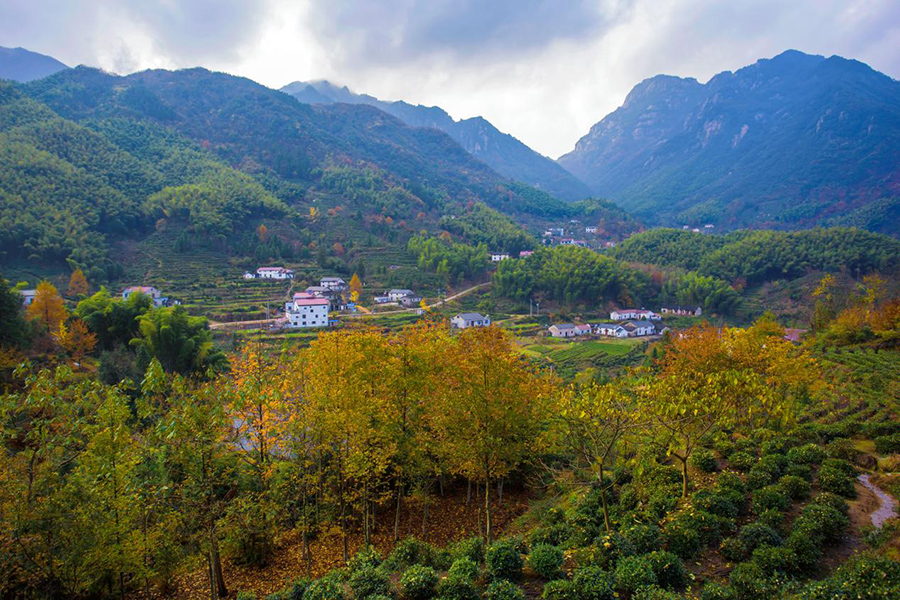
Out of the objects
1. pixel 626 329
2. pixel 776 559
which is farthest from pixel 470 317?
pixel 776 559

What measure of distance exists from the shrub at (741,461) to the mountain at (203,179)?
6455 cm

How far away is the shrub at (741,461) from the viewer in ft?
37.0

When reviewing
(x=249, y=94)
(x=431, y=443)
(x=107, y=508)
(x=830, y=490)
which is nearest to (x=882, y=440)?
(x=830, y=490)

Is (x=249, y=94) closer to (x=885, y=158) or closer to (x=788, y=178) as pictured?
(x=788, y=178)

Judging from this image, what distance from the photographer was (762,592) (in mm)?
5922

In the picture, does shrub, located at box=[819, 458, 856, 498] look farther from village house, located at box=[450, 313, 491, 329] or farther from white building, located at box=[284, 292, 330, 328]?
white building, located at box=[284, 292, 330, 328]

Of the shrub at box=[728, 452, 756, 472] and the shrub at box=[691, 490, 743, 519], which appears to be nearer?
the shrub at box=[691, 490, 743, 519]

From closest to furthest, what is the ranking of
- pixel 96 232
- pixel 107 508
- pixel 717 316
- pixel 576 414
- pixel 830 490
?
pixel 576 414, pixel 107 508, pixel 830 490, pixel 96 232, pixel 717 316

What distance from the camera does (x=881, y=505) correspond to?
29.7 ft

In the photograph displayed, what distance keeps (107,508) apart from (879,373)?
98.6ft

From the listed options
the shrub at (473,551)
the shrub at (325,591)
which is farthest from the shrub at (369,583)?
the shrub at (473,551)

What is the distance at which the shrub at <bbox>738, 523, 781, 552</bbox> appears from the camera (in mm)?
7625

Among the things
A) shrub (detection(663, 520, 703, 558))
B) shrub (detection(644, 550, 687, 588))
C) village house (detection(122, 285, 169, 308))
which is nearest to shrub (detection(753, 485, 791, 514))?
shrub (detection(663, 520, 703, 558))

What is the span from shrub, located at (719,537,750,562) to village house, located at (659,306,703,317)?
70297 millimetres
